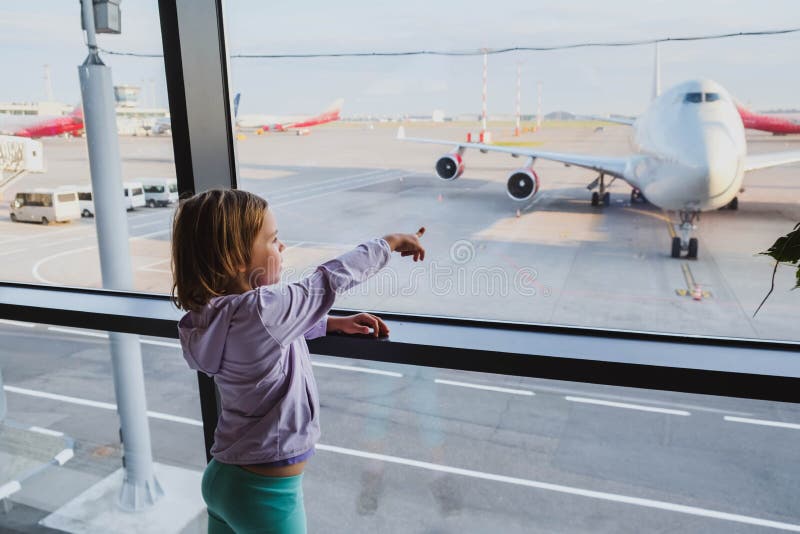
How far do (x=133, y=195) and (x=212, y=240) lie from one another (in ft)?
4.83

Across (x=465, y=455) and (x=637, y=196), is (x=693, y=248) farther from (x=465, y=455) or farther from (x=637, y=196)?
(x=637, y=196)

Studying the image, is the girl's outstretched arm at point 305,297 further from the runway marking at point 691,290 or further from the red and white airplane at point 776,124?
the runway marking at point 691,290

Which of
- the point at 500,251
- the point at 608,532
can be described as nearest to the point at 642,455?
the point at 608,532

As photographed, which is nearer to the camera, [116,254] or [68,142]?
[116,254]

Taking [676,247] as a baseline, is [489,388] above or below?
below

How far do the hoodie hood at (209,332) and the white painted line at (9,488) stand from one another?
5.51 ft

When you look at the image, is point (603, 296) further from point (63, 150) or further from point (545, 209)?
point (63, 150)

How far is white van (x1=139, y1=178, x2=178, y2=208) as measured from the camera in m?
1.53

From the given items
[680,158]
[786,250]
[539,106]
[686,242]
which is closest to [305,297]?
[786,250]

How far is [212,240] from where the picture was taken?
2.80 ft

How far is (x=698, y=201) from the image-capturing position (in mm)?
4605

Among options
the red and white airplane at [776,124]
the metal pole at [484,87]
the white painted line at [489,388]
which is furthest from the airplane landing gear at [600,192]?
the white painted line at [489,388]

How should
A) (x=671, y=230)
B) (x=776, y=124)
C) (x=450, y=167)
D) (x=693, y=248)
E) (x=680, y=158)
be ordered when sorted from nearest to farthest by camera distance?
(x=776, y=124) → (x=693, y=248) → (x=671, y=230) → (x=450, y=167) → (x=680, y=158)

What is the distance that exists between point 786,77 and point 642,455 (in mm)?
1113
